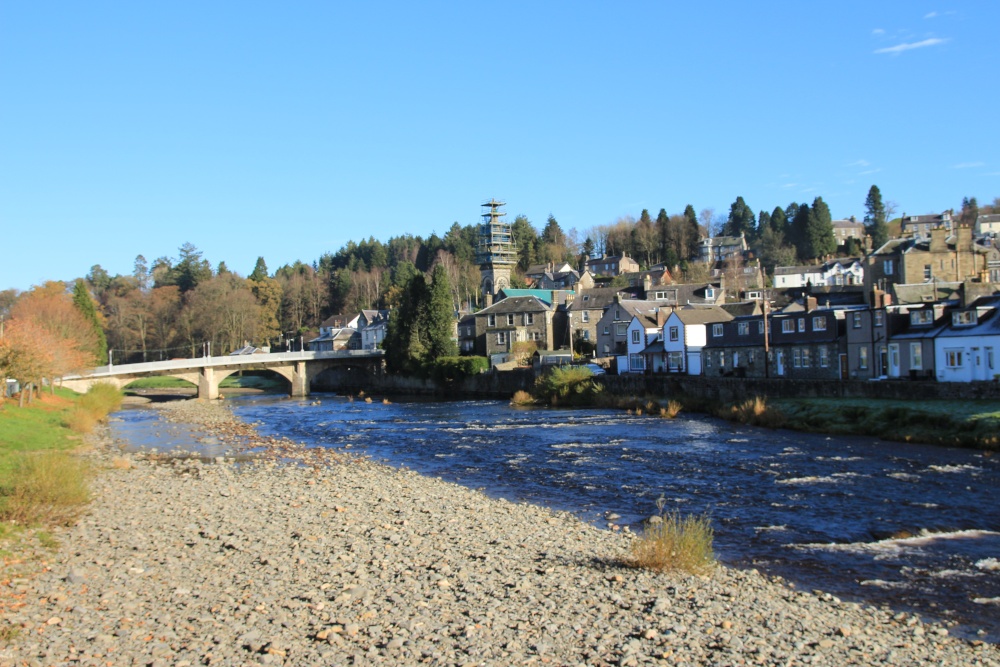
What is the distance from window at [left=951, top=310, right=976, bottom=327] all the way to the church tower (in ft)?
282

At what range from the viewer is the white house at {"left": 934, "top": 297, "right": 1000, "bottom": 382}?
38875 millimetres

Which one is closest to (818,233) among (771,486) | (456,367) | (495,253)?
(495,253)

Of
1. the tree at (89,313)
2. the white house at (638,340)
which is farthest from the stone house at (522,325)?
the tree at (89,313)

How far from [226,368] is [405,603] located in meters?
77.0

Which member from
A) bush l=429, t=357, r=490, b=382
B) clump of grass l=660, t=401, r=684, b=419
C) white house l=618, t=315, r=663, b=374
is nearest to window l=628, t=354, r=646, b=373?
white house l=618, t=315, r=663, b=374

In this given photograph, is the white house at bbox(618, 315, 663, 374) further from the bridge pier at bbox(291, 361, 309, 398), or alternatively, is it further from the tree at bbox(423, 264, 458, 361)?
the bridge pier at bbox(291, 361, 309, 398)

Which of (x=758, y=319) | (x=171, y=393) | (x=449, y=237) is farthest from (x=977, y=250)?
(x=449, y=237)

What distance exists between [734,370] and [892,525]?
37743mm

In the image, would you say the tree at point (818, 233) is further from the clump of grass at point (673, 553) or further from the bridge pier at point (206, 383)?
the clump of grass at point (673, 553)

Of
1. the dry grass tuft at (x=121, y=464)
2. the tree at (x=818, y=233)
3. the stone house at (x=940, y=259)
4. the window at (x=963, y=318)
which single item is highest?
the tree at (x=818, y=233)

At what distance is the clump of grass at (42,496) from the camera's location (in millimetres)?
17125

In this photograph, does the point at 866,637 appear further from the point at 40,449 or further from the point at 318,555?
the point at 40,449

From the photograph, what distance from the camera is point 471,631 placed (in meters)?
11.6

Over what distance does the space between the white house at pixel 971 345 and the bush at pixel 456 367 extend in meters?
43.4
